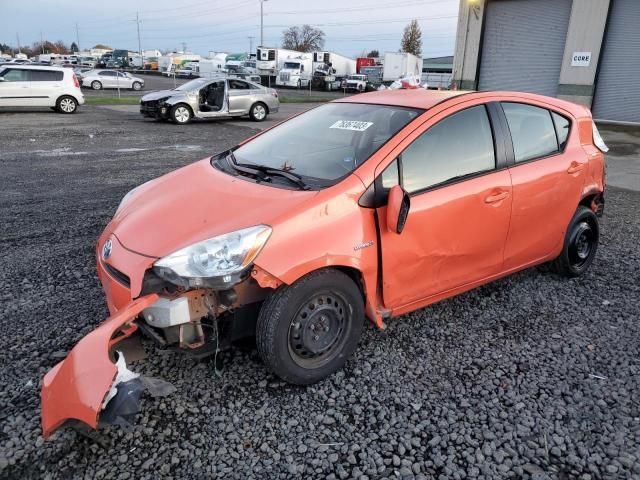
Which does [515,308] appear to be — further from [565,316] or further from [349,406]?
[349,406]

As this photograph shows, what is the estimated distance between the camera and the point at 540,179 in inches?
144

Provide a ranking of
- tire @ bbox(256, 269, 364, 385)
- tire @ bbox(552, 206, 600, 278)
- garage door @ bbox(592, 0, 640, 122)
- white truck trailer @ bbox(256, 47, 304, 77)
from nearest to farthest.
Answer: tire @ bbox(256, 269, 364, 385) → tire @ bbox(552, 206, 600, 278) → garage door @ bbox(592, 0, 640, 122) → white truck trailer @ bbox(256, 47, 304, 77)

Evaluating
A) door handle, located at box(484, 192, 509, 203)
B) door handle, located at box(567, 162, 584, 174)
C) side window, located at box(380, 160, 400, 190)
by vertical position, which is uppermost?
side window, located at box(380, 160, 400, 190)

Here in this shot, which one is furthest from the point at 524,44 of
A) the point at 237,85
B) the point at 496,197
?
the point at 496,197

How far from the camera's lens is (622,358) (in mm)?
3195

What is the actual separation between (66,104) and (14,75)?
180 centimetres

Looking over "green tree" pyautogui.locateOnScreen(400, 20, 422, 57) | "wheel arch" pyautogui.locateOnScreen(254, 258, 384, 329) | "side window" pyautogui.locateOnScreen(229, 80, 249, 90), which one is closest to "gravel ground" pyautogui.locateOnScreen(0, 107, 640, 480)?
"wheel arch" pyautogui.locateOnScreen(254, 258, 384, 329)

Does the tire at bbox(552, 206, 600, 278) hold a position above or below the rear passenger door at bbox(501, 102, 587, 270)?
below

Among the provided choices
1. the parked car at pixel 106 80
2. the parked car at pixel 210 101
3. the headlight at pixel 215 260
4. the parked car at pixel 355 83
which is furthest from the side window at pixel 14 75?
the parked car at pixel 355 83

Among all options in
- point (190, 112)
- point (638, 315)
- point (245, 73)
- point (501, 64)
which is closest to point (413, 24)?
point (245, 73)

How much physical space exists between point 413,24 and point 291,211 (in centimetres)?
8660

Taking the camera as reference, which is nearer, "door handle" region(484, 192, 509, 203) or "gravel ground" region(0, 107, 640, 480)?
"gravel ground" region(0, 107, 640, 480)

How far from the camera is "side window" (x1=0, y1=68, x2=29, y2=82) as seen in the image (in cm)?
1727

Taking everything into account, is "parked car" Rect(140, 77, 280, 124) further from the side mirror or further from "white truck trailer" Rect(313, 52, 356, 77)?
"white truck trailer" Rect(313, 52, 356, 77)
